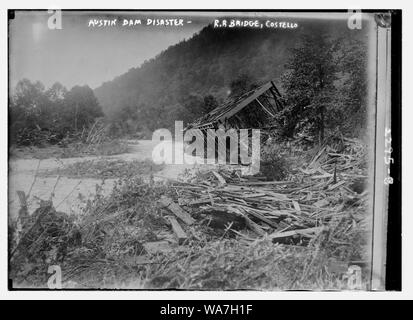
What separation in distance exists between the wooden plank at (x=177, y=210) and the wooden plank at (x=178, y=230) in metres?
0.08

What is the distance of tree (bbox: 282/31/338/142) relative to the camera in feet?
12.1

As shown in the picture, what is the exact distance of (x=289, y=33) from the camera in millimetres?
3666

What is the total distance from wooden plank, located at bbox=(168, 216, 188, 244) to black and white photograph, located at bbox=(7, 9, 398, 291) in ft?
0.04

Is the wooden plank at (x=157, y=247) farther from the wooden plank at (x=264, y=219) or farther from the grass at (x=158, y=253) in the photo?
the wooden plank at (x=264, y=219)

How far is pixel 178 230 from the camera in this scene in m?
3.54

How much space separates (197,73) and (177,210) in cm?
169

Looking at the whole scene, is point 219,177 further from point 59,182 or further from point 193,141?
point 59,182

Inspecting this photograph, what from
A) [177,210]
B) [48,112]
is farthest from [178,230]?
[48,112]

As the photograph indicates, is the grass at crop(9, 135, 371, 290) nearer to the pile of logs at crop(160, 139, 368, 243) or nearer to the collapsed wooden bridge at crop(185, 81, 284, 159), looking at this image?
the pile of logs at crop(160, 139, 368, 243)

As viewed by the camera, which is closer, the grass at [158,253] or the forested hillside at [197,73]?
the grass at [158,253]

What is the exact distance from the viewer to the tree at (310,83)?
367cm

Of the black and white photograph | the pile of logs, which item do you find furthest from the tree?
the pile of logs


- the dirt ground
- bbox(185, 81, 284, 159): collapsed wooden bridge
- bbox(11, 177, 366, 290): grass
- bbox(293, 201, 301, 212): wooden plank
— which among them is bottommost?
bbox(11, 177, 366, 290): grass

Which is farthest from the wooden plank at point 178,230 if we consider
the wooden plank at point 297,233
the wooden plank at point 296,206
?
the wooden plank at point 296,206
